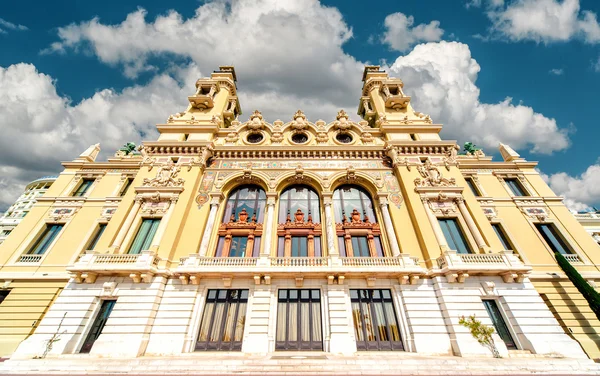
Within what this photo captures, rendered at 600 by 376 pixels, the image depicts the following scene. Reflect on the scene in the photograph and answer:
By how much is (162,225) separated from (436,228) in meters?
20.4

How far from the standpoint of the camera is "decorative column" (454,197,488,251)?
16641 mm

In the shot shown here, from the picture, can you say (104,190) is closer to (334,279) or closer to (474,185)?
(334,279)

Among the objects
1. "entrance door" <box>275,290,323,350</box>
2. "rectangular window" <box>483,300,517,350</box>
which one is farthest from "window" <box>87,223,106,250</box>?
"rectangular window" <box>483,300,517,350</box>

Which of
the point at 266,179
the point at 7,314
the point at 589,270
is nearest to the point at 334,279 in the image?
the point at 266,179

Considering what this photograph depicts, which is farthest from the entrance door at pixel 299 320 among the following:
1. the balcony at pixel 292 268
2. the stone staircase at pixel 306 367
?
the stone staircase at pixel 306 367

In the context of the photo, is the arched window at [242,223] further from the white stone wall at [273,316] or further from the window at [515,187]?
the window at [515,187]

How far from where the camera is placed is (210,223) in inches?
731

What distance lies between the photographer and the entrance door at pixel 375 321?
47.1 feet

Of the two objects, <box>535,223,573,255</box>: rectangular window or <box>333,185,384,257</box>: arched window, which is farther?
<box>535,223,573,255</box>: rectangular window

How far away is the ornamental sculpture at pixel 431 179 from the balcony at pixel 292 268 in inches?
279

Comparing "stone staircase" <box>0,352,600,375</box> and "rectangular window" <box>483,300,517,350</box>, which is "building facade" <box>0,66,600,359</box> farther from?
"stone staircase" <box>0,352,600,375</box>

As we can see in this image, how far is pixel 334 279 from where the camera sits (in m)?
15.5

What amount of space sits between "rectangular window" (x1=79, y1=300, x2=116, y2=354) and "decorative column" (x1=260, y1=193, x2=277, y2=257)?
32.7 ft

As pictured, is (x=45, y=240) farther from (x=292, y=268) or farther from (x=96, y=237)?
(x=292, y=268)
